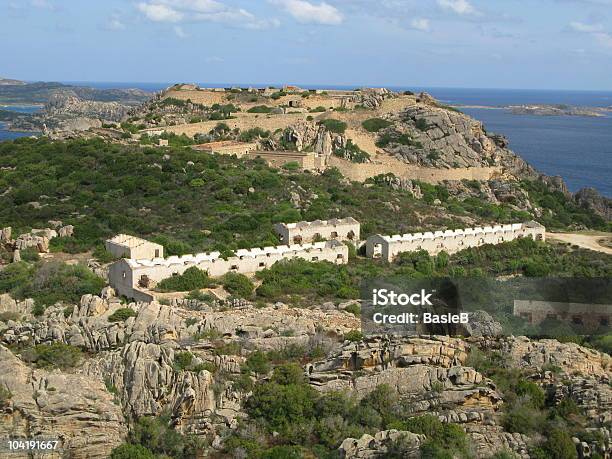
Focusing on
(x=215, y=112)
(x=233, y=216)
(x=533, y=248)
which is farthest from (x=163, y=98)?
(x=533, y=248)

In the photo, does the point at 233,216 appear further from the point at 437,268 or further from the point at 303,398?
the point at 303,398

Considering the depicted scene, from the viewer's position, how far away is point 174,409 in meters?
13.6

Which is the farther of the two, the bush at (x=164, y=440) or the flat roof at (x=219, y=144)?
the flat roof at (x=219, y=144)

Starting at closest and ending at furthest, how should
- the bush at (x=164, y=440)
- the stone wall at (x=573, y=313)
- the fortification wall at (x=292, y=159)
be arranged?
the bush at (x=164, y=440), the stone wall at (x=573, y=313), the fortification wall at (x=292, y=159)

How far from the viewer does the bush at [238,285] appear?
21.3 m

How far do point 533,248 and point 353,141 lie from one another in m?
16.3

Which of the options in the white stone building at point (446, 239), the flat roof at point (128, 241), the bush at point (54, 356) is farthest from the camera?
the white stone building at point (446, 239)

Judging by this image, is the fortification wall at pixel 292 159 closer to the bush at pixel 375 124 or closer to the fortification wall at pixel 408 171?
the fortification wall at pixel 408 171

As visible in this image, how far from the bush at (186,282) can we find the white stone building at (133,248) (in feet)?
6.89

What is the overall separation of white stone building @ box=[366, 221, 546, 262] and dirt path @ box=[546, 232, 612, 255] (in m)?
2.13

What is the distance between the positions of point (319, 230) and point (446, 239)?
466cm

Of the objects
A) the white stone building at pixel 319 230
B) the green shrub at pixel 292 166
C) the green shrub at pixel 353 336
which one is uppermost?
the green shrub at pixel 292 166

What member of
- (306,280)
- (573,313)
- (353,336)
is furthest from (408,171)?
(353,336)

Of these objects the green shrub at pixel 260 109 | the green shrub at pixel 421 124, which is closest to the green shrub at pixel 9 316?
the green shrub at pixel 260 109
